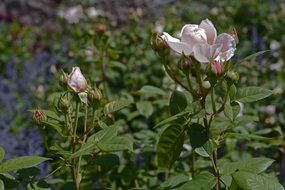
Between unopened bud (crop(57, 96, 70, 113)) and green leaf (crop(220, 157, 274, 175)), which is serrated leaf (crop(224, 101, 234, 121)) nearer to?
green leaf (crop(220, 157, 274, 175))

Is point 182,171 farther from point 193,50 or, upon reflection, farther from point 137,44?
point 137,44

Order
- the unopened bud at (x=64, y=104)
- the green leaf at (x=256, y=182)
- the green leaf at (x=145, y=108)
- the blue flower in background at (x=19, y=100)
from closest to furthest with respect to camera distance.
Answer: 1. the green leaf at (x=256, y=182)
2. the unopened bud at (x=64, y=104)
3. the green leaf at (x=145, y=108)
4. the blue flower in background at (x=19, y=100)

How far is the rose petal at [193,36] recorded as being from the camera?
3.35 ft

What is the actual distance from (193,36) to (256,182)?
0.84ft

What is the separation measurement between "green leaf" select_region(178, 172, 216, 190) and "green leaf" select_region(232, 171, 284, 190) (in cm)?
5

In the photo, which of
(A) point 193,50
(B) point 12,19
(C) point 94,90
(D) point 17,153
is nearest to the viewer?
(A) point 193,50

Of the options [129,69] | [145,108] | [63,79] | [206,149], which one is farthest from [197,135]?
[129,69]

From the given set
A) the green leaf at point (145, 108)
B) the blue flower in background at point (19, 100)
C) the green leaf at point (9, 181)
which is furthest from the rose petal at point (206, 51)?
the blue flower in background at point (19, 100)

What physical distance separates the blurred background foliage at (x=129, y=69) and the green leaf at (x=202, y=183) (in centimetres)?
18

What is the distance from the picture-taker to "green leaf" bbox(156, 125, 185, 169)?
108cm

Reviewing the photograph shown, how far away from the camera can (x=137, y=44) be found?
2.47 m

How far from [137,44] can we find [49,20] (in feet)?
11.7

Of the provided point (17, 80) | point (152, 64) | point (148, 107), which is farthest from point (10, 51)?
point (148, 107)

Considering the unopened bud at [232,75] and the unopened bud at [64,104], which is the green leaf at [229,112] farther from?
the unopened bud at [64,104]
